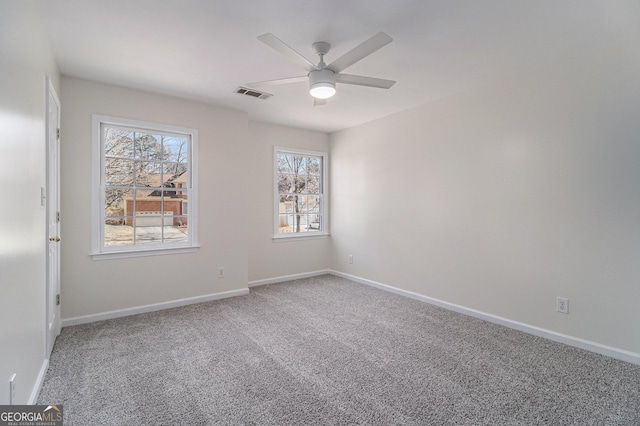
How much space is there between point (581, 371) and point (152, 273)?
4.15 metres

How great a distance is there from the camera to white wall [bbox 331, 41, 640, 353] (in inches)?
99.1

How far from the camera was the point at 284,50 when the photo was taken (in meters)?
2.10

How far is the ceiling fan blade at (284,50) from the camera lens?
1.95 metres

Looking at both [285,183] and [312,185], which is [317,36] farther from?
[312,185]

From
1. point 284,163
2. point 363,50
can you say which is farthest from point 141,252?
point 363,50

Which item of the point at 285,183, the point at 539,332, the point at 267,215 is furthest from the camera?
the point at 285,183

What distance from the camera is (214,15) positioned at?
2.14 m

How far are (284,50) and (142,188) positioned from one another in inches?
99.5

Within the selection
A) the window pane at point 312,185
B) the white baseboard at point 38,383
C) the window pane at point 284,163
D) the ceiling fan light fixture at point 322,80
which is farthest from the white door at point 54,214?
the window pane at point 312,185

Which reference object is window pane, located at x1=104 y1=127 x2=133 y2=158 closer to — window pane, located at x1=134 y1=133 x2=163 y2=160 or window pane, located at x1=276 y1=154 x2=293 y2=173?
window pane, located at x1=134 y1=133 x2=163 y2=160

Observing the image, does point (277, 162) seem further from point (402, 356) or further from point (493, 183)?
point (402, 356)

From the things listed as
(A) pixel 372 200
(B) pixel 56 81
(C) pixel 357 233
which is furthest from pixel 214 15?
(C) pixel 357 233

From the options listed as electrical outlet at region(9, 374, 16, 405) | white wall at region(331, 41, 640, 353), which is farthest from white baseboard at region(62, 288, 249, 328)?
white wall at region(331, 41, 640, 353)

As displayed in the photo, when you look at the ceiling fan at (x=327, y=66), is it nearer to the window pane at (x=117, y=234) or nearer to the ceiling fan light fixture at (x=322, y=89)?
the ceiling fan light fixture at (x=322, y=89)
